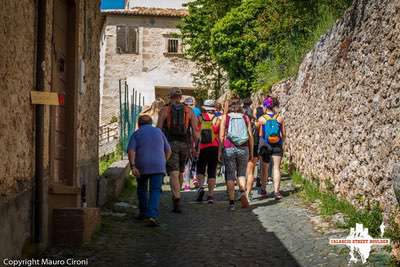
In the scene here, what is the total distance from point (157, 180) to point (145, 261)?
1.86 meters

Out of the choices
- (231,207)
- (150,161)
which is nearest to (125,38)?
(231,207)

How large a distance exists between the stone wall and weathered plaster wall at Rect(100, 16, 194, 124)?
2036 cm

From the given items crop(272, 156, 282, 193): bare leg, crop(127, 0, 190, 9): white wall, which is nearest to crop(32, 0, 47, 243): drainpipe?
crop(272, 156, 282, 193): bare leg

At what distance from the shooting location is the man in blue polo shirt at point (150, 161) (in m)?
7.01

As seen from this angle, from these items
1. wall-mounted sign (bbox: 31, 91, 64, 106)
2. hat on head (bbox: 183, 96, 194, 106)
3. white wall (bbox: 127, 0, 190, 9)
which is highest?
white wall (bbox: 127, 0, 190, 9)

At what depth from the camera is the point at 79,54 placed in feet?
23.7

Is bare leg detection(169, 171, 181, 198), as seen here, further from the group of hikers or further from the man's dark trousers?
the man's dark trousers

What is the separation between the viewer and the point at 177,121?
7844 mm

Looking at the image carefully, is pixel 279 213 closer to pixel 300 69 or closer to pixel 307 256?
pixel 307 256

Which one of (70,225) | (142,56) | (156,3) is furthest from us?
(156,3)

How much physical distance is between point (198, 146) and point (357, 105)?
2.44 m

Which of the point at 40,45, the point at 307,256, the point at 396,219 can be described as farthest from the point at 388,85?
the point at 40,45

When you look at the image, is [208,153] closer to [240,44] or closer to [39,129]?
[39,129]

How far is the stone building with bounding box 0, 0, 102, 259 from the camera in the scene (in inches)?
172
